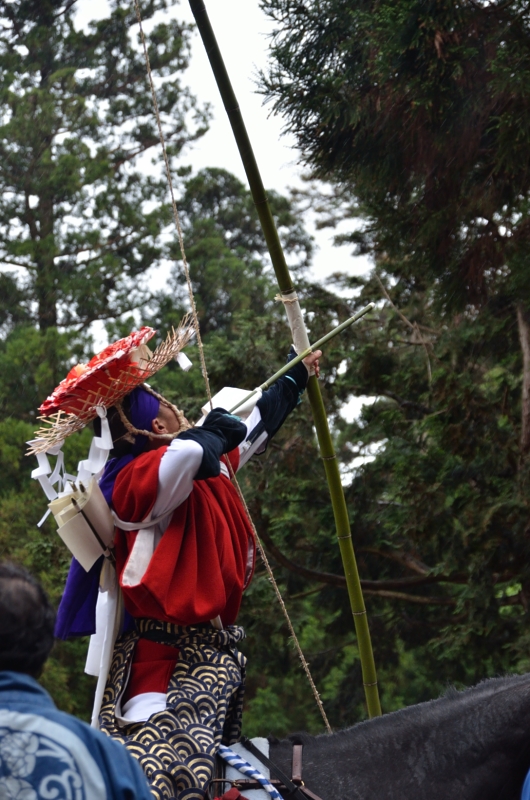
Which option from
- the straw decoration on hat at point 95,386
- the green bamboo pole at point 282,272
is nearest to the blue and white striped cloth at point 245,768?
the straw decoration on hat at point 95,386

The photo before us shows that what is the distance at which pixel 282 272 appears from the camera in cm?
372

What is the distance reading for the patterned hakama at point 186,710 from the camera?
2.48 metres

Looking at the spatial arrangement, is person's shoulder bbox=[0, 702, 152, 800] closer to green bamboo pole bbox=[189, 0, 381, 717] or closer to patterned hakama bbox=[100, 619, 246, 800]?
patterned hakama bbox=[100, 619, 246, 800]

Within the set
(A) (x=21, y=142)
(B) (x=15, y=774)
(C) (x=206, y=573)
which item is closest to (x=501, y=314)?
(C) (x=206, y=573)

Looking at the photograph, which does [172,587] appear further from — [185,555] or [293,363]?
[293,363]

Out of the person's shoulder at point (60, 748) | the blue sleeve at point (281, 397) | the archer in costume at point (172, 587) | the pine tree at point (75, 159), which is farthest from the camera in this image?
the pine tree at point (75, 159)

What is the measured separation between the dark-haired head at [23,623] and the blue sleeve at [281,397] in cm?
189

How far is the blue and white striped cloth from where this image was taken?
2520mm

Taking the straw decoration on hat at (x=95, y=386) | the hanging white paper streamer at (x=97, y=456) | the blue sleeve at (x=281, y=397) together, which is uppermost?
the blue sleeve at (x=281, y=397)

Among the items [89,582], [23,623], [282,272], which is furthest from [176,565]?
[282,272]

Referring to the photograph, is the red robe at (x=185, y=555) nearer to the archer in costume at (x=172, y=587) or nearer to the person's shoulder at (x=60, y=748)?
the archer in costume at (x=172, y=587)

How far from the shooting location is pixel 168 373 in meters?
13.0

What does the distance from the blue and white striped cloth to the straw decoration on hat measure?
1.06 meters

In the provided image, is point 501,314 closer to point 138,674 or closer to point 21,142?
point 138,674
